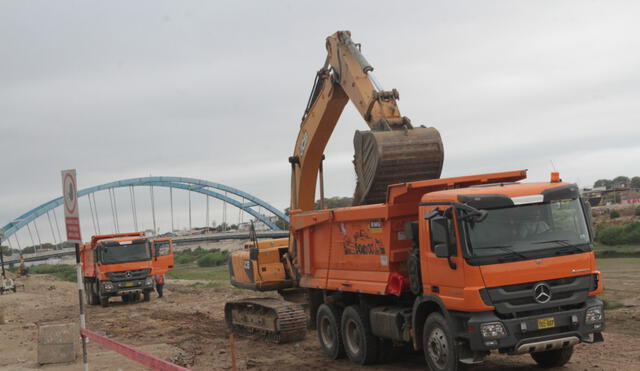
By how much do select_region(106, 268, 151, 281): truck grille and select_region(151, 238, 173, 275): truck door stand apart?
1.56 ft

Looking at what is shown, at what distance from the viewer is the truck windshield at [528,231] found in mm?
9555

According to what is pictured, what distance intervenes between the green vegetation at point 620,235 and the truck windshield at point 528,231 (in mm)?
43537

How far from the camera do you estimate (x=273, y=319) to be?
51.1 ft

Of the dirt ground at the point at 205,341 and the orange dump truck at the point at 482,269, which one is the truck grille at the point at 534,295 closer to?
the orange dump truck at the point at 482,269

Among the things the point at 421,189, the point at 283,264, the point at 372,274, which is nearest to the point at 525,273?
the point at 421,189

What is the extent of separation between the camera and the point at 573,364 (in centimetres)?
1117

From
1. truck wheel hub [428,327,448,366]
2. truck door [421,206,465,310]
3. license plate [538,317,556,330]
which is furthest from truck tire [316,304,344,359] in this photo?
license plate [538,317,556,330]

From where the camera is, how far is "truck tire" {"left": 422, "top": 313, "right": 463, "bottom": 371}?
9719 mm

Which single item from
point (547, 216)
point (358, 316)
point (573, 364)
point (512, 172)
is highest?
point (512, 172)

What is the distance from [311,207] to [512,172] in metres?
6.93

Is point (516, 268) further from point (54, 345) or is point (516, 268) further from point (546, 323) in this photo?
point (54, 345)

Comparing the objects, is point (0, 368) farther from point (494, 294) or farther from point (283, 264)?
point (494, 294)

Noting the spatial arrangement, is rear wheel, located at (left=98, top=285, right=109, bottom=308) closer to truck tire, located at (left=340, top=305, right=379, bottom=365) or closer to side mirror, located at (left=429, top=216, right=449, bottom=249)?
truck tire, located at (left=340, top=305, right=379, bottom=365)

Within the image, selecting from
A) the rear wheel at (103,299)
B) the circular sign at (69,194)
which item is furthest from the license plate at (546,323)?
the rear wheel at (103,299)
